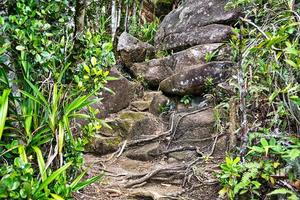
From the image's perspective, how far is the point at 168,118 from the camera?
5762 millimetres

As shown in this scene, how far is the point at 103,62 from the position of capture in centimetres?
253

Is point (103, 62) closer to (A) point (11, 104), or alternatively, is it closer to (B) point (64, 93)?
(B) point (64, 93)

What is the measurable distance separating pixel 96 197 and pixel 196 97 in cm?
349

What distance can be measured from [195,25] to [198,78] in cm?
205

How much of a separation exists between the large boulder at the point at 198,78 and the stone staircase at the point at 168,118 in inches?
0.8

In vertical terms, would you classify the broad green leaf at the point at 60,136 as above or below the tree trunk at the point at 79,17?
below

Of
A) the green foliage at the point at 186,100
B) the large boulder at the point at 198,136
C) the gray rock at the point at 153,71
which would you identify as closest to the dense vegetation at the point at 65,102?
the large boulder at the point at 198,136

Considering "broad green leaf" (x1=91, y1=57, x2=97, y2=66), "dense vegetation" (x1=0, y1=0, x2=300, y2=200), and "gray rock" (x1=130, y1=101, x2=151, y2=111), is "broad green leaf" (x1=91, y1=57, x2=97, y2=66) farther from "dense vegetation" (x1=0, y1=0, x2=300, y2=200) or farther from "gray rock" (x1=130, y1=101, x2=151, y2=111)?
"gray rock" (x1=130, y1=101, x2=151, y2=111)

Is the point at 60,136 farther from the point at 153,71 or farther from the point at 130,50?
the point at 130,50

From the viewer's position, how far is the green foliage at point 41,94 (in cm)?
187

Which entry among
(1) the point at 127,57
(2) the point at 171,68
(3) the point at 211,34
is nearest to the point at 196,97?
(2) the point at 171,68

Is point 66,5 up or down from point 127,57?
up

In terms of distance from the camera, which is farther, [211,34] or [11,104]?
[211,34]

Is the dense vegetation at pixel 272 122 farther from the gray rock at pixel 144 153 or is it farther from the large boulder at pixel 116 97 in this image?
the large boulder at pixel 116 97
